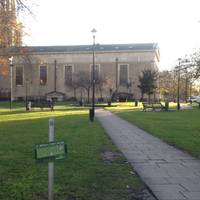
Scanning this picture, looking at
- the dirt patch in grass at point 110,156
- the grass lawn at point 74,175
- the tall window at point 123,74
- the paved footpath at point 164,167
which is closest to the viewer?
the grass lawn at point 74,175

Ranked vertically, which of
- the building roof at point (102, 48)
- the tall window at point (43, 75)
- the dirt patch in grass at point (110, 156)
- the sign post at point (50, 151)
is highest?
the building roof at point (102, 48)

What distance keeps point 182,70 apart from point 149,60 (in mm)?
75978

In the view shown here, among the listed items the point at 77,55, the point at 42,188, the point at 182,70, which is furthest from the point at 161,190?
the point at 77,55

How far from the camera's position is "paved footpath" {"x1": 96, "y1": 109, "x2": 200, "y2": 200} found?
6.86 meters

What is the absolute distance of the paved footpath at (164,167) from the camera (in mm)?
6859

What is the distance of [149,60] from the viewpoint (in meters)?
93.9

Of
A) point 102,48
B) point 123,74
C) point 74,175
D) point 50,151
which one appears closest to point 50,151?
point 50,151

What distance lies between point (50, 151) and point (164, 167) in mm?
4101

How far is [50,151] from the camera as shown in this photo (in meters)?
5.77

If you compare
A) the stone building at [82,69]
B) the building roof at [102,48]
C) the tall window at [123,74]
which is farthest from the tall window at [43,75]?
the tall window at [123,74]

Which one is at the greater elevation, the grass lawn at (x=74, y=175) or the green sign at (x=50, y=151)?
the green sign at (x=50, y=151)

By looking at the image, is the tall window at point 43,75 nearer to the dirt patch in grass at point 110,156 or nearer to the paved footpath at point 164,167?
the paved footpath at point 164,167

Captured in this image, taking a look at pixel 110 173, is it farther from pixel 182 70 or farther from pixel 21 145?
pixel 182 70

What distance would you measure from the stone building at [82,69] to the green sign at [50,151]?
8388cm
